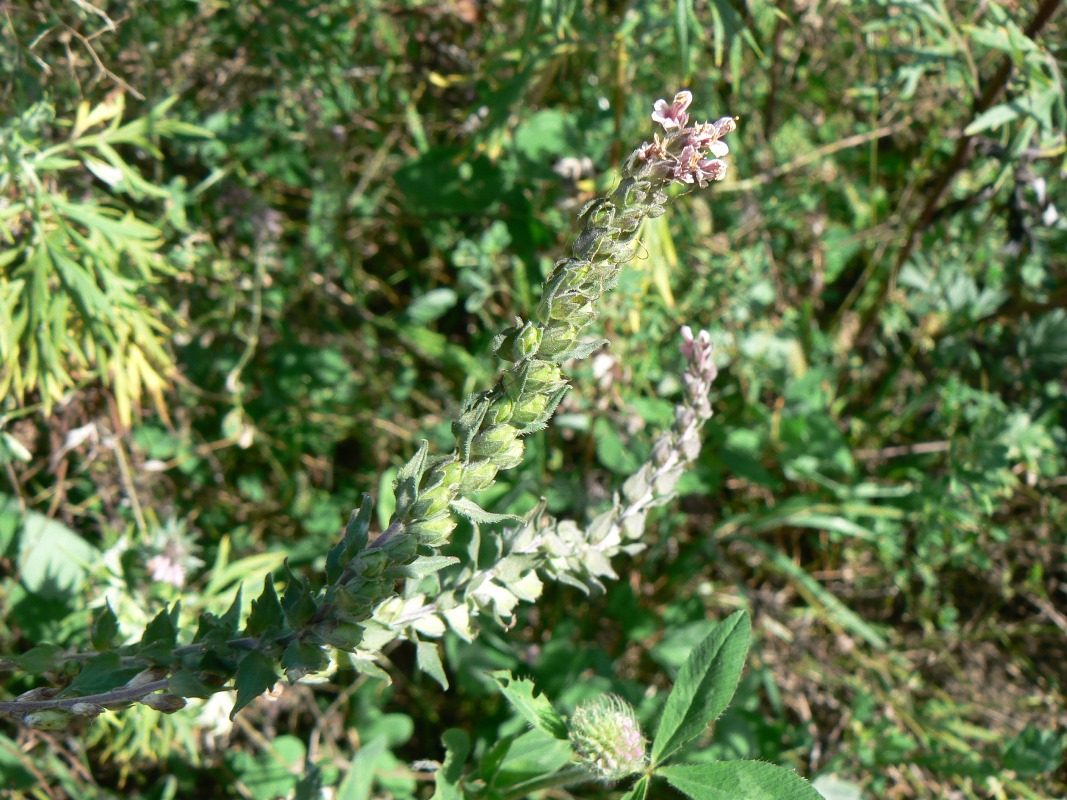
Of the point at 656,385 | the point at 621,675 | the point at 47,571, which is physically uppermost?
the point at 47,571

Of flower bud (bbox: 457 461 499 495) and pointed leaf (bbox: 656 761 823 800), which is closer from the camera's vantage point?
flower bud (bbox: 457 461 499 495)

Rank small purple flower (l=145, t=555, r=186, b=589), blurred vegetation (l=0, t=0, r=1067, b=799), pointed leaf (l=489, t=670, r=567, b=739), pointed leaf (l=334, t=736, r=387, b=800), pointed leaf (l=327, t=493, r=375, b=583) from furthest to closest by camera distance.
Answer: blurred vegetation (l=0, t=0, r=1067, b=799) → small purple flower (l=145, t=555, r=186, b=589) → pointed leaf (l=334, t=736, r=387, b=800) → pointed leaf (l=489, t=670, r=567, b=739) → pointed leaf (l=327, t=493, r=375, b=583)

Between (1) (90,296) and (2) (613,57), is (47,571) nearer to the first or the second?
(1) (90,296)

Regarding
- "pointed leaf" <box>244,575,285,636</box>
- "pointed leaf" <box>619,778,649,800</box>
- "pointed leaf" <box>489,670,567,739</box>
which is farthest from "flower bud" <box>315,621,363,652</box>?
"pointed leaf" <box>619,778,649,800</box>

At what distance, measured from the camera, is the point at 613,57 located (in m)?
2.97

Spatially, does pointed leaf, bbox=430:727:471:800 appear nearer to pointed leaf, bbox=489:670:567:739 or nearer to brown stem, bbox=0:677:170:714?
pointed leaf, bbox=489:670:567:739

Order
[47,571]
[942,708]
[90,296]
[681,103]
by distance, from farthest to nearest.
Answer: [942,708] < [47,571] < [90,296] < [681,103]

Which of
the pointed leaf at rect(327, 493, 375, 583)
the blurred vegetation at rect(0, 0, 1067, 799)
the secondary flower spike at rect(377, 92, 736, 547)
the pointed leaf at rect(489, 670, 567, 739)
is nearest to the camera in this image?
the secondary flower spike at rect(377, 92, 736, 547)

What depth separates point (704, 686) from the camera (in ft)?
5.28

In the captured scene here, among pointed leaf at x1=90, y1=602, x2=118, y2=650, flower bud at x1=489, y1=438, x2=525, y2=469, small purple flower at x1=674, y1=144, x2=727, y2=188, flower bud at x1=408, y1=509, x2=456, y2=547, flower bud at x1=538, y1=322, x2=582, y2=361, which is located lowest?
pointed leaf at x1=90, y1=602, x2=118, y2=650

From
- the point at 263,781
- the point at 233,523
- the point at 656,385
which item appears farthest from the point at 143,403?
the point at 656,385

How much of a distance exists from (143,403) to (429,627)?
1991mm

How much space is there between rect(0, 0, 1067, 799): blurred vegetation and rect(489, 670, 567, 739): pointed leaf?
921 millimetres

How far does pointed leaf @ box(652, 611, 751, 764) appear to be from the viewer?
154 centimetres
